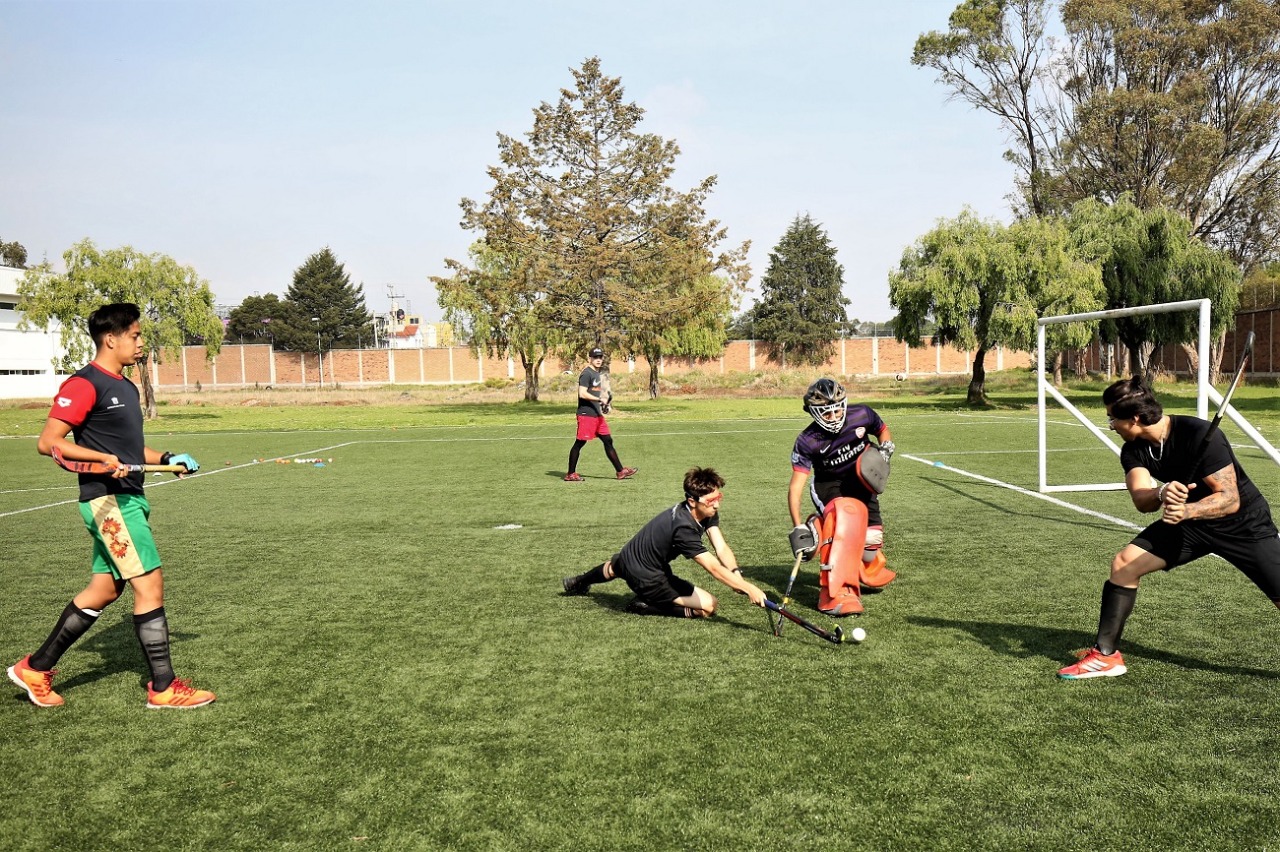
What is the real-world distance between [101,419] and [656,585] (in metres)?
3.60

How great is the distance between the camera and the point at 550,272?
37.5m

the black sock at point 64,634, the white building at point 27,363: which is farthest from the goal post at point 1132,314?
the white building at point 27,363

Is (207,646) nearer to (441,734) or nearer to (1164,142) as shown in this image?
(441,734)

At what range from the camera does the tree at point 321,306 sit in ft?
340

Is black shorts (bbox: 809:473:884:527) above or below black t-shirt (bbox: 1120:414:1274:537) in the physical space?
below

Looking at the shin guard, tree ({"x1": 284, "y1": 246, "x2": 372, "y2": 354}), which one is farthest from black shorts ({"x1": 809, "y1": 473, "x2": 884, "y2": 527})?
tree ({"x1": 284, "y1": 246, "x2": 372, "y2": 354})

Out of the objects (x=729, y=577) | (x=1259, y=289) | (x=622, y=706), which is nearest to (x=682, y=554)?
(x=729, y=577)

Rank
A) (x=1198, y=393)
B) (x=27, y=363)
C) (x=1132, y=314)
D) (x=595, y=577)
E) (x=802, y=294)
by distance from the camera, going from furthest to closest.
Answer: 1. (x=802, y=294)
2. (x=27, y=363)
3. (x=1132, y=314)
4. (x=1198, y=393)
5. (x=595, y=577)

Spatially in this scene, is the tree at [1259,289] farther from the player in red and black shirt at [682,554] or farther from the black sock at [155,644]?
the black sock at [155,644]

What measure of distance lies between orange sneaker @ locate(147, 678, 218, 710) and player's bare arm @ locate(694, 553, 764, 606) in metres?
3.01

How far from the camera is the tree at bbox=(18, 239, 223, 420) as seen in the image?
3559cm

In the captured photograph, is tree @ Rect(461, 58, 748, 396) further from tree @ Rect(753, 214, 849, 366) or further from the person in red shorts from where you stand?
tree @ Rect(753, 214, 849, 366)

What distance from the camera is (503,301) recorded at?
39.6 m

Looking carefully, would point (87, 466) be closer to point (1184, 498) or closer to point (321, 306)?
point (1184, 498)
